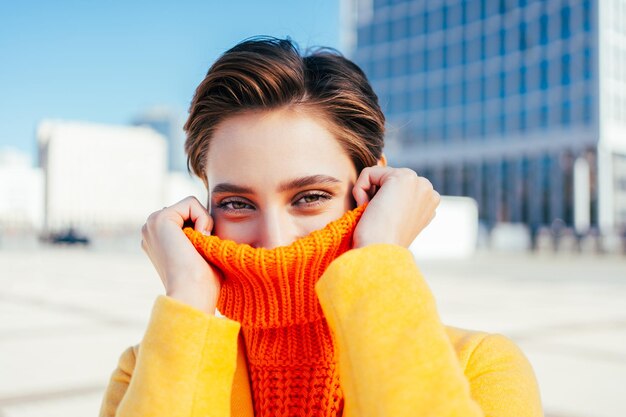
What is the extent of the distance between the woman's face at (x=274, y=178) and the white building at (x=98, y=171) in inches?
4412

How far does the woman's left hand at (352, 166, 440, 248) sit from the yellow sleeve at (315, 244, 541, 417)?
0.29ft

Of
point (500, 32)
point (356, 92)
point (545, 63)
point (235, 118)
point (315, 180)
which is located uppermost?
point (500, 32)

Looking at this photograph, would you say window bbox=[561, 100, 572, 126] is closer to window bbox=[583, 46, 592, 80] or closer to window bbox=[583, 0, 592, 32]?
window bbox=[583, 46, 592, 80]

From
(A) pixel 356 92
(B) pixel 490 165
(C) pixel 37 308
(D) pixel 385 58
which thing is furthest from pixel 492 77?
(A) pixel 356 92

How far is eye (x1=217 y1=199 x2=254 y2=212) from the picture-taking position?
154 cm

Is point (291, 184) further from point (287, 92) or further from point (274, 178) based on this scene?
point (287, 92)

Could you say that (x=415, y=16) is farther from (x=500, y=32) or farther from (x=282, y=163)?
(x=282, y=163)

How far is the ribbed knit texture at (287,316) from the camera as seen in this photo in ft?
4.59

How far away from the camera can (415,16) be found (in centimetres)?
6431

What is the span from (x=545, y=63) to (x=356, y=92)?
193 feet

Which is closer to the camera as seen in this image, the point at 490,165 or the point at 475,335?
the point at 475,335

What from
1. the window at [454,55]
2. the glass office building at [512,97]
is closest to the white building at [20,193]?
the glass office building at [512,97]

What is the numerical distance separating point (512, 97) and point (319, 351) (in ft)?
195

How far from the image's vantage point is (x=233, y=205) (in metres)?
1.56
